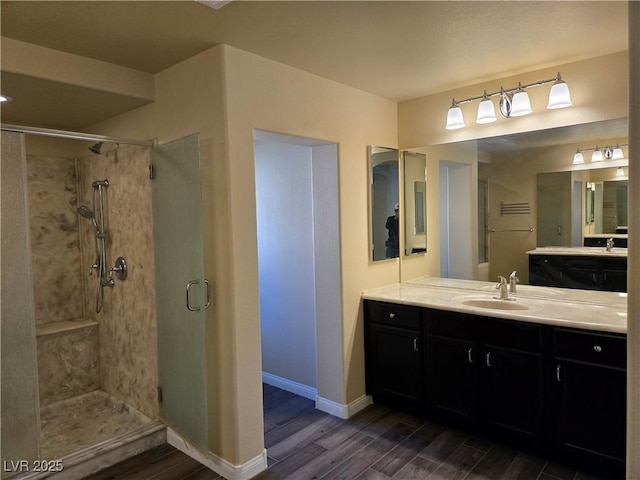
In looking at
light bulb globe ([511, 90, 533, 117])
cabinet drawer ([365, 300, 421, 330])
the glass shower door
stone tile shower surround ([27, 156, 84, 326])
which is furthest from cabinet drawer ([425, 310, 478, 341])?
stone tile shower surround ([27, 156, 84, 326])

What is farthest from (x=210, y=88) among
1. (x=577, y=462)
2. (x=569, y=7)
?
(x=577, y=462)

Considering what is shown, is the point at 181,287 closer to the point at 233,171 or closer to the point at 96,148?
the point at 233,171

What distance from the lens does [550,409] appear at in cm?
246

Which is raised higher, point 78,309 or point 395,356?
point 78,309

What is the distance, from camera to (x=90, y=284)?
384 cm

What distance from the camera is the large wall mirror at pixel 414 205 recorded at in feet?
11.8

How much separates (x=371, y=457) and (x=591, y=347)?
1.46 metres

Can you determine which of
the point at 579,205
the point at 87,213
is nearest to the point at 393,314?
the point at 579,205

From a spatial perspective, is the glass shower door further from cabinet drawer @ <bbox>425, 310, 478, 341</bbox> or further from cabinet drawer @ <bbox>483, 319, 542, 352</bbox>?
cabinet drawer @ <bbox>483, 319, 542, 352</bbox>

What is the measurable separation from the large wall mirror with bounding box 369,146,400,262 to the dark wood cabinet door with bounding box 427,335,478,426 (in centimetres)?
→ 87

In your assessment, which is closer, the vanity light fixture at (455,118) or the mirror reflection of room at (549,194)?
the mirror reflection of room at (549,194)

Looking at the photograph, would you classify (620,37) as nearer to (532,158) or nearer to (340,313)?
(532,158)

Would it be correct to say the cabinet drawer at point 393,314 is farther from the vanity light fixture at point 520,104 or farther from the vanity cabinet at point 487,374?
the vanity light fixture at point 520,104

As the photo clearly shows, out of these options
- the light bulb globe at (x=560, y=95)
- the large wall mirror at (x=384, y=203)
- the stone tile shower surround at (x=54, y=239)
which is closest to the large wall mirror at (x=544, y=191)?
the light bulb globe at (x=560, y=95)
